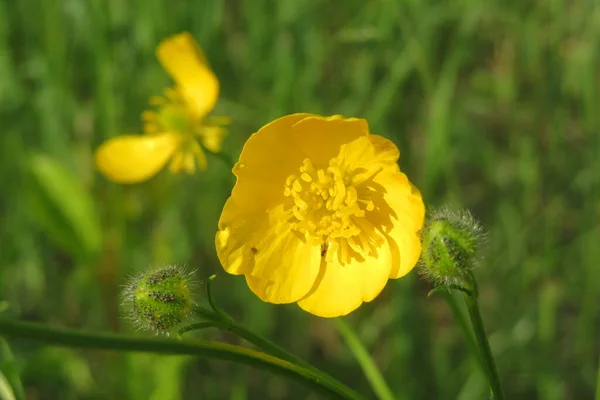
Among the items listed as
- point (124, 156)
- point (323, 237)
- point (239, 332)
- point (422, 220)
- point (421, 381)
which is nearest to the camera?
point (239, 332)

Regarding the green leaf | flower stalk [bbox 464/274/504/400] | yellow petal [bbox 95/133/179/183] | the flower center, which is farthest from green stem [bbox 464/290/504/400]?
the green leaf

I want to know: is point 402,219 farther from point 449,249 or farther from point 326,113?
point 326,113

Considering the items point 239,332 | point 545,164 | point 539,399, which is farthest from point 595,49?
point 239,332

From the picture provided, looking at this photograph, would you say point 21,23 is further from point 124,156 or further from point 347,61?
point 347,61

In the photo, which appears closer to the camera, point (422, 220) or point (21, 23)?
point (422, 220)

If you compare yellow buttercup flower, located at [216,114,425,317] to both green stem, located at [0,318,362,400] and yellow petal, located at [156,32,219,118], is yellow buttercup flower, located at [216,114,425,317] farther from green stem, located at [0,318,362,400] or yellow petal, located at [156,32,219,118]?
yellow petal, located at [156,32,219,118]

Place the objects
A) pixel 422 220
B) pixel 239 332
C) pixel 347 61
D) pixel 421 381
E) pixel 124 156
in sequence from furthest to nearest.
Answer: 1. pixel 347 61
2. pixel 421 381
3. pixel 124 156
4. pixel 422 220
5. pixel 239 332
